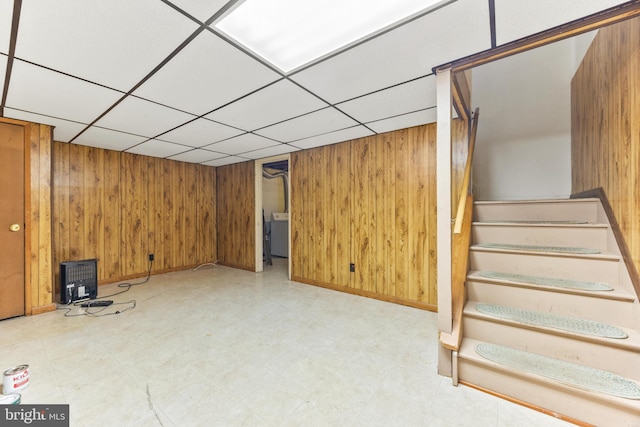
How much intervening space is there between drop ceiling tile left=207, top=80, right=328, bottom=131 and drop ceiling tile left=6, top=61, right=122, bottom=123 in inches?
35.7

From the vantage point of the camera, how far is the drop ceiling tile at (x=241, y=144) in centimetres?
339

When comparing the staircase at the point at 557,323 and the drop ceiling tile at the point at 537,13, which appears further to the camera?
the staircase at the point at 557,323

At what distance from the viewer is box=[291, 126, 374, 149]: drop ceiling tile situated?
3.16 meters

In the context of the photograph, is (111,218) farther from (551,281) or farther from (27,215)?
(551,281)

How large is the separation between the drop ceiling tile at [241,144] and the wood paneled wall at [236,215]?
0.85m

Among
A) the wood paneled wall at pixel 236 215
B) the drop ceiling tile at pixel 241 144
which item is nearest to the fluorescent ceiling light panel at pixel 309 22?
the drop ceiling tile at pixel 241 144

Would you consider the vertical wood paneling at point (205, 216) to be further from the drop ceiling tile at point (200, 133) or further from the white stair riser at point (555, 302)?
the white stair riser at point (555, 302)

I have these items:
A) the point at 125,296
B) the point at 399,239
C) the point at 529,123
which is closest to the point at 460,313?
the point at 399,239

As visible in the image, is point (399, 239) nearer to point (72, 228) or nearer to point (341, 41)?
point (341, 41)

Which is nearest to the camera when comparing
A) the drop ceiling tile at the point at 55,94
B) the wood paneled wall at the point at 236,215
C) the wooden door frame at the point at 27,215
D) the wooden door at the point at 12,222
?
the drop ceiling tile at the point at 55,94

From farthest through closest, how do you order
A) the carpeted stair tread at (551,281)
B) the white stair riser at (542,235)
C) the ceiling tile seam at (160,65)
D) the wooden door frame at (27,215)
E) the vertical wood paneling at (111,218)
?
the vertical wood paneling at (111,218) < the wooden door frame at (27,215) < the white stair riser at (542,235) < the carpeted stair tread at (551,281) < the ceiling tile seam at (160,65)

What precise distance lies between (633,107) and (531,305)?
144cm

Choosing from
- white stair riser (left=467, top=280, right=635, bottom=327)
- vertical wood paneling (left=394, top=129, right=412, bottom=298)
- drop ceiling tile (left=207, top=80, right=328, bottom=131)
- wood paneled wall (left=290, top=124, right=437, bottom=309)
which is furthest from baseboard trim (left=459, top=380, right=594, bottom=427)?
drop ceiling tile (left=207, top=80, right=328, bottom=131)

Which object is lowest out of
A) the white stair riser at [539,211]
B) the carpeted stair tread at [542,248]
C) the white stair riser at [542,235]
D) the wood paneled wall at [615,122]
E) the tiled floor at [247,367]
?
the tiled floor at [247,367]
